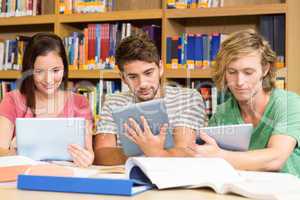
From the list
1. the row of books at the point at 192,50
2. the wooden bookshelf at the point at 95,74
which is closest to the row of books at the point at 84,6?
the wooden bookshelf at the point at 95,74

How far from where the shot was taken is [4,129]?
7.10 ft

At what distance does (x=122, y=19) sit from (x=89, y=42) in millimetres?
281

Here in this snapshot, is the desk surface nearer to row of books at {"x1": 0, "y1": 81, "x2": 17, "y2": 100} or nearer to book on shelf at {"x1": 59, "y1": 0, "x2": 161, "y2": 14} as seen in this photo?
book on shelf at {"x1": 59, "y1": 0, "x2": 161, "y2": 14}

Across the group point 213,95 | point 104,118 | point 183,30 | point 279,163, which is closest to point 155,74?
point 104,118

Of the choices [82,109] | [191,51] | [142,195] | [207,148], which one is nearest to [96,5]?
[191,51]

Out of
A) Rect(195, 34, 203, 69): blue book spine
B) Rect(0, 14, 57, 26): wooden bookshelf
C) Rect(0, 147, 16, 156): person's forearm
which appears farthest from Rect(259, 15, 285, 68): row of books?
Rect(0, 147, 16, 156): person's forearm

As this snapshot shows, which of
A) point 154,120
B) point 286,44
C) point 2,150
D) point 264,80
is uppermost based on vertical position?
point 286,44

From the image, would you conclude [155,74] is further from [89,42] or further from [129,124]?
[89,42]

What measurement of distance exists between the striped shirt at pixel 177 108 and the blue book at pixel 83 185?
0.94 metres

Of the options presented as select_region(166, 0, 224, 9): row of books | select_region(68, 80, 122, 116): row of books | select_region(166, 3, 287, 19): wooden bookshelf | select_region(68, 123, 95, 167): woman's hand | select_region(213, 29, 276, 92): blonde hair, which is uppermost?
select_region(166, 0, 224, 9): row of books

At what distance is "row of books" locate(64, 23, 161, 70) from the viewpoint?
10.3 ft

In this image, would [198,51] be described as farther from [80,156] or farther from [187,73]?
[80,156]

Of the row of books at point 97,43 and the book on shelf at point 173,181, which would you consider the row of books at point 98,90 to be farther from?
the book on shelf at point 173,181

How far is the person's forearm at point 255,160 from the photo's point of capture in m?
1.58
